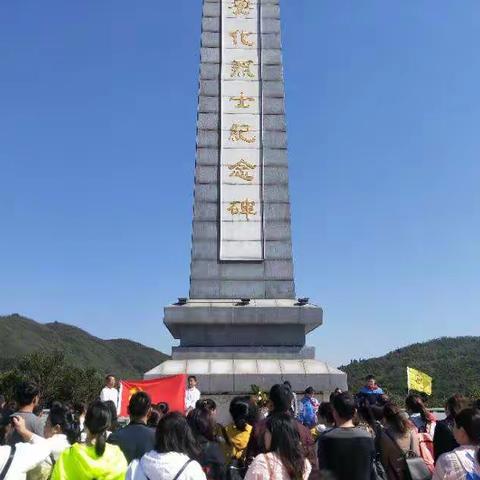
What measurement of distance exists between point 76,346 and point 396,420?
71.4 metres

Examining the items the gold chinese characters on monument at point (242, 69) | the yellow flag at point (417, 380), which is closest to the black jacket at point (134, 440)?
the yellow flag at point (417, 380)

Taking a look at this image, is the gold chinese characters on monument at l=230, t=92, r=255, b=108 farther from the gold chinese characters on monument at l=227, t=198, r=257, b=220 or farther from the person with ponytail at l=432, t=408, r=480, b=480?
the person with ponytail at l=432, t=408, r=480, b=480

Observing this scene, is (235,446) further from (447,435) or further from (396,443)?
(447,435)

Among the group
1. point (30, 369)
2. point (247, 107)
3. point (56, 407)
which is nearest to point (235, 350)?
point (247, 107)

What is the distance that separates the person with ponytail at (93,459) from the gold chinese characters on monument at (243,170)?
9.34 m

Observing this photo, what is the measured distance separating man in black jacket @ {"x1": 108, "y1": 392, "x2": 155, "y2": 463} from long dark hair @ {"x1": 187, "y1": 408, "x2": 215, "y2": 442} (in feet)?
0.86

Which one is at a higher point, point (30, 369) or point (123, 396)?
point (30, 369)

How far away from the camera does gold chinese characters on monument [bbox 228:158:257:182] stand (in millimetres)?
12188

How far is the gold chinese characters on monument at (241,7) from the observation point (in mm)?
13336

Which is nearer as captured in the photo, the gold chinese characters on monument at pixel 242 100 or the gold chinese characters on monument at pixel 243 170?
the gold chinese characters on monument at pixel 243 170

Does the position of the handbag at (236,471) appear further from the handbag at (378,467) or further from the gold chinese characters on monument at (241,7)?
the gold chinese characters on monument at (241,7)

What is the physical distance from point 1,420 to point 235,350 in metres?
7.56

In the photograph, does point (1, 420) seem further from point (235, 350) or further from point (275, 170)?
point (275, 170)

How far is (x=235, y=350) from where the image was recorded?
11.1m
